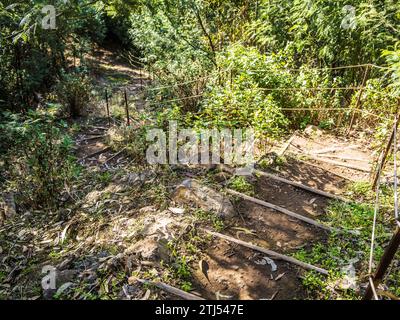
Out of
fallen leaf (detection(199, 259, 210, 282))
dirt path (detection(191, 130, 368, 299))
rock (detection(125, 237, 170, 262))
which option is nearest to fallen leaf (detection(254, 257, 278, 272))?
dirt path (detection(191, 130, 368, 299))

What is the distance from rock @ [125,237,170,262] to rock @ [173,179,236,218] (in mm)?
710

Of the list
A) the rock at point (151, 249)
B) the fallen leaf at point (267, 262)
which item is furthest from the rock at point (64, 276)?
the fallen leaf at point (267, 262)

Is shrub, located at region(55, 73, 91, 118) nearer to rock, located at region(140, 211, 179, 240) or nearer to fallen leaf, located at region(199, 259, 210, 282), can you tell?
rock, located at region(140, 211, 179, 240)

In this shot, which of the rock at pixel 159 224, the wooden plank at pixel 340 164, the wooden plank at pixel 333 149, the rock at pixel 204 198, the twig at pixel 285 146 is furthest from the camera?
the wooden plank at pixel 333 149

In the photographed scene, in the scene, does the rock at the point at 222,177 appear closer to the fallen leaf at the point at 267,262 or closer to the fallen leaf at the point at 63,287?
the fallen leaf at the point at 267,262

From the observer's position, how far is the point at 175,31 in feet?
23.2

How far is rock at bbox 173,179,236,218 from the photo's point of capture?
368 cm

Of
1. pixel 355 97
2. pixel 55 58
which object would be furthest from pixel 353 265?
pixel 55 58

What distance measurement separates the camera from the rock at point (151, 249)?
3.02m

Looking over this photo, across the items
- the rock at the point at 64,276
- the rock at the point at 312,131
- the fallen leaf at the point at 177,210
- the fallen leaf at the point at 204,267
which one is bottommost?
the fallen leaf at the point at 204,267

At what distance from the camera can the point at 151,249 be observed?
10.1ft

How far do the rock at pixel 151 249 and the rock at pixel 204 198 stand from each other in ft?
2.33
